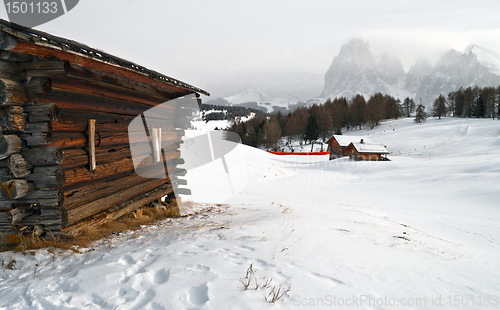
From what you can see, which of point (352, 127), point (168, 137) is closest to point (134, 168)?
point (168, 137)

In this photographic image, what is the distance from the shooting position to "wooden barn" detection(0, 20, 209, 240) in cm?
388

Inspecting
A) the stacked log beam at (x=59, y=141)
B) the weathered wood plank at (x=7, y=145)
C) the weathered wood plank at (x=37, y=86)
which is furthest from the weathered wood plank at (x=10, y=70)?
the weathered wood plank at (x=7, y=145)

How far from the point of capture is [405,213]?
441 inches

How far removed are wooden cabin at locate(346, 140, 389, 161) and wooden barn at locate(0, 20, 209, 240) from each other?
1508 inches

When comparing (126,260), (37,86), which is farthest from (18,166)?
(126,260)

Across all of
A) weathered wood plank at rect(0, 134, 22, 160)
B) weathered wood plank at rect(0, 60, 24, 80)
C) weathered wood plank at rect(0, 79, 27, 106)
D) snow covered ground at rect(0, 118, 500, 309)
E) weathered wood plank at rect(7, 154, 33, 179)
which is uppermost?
weathered wood plank at rect(0, 60, 24, 80)

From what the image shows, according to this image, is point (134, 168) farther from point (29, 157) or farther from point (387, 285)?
point (387, 285)

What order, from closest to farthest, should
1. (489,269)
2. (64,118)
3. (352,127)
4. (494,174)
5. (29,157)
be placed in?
(29,157) < (64,118) < (489,269) < (494,174) < (352,127)

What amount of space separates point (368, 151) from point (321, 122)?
37567 mm

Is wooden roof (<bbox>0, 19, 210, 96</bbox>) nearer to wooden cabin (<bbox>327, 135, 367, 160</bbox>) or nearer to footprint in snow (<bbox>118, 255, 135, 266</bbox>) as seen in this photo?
footprint in snow (<bbox>118, 255, 135, 266</bbox>)

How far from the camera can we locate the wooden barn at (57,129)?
388 centimetres

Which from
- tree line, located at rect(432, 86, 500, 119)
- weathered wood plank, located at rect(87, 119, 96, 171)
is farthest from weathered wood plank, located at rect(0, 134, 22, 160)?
tree line, located at rect(432, 86, 500, 119)

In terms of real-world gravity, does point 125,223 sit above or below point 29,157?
below

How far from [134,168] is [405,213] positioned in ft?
34.5
